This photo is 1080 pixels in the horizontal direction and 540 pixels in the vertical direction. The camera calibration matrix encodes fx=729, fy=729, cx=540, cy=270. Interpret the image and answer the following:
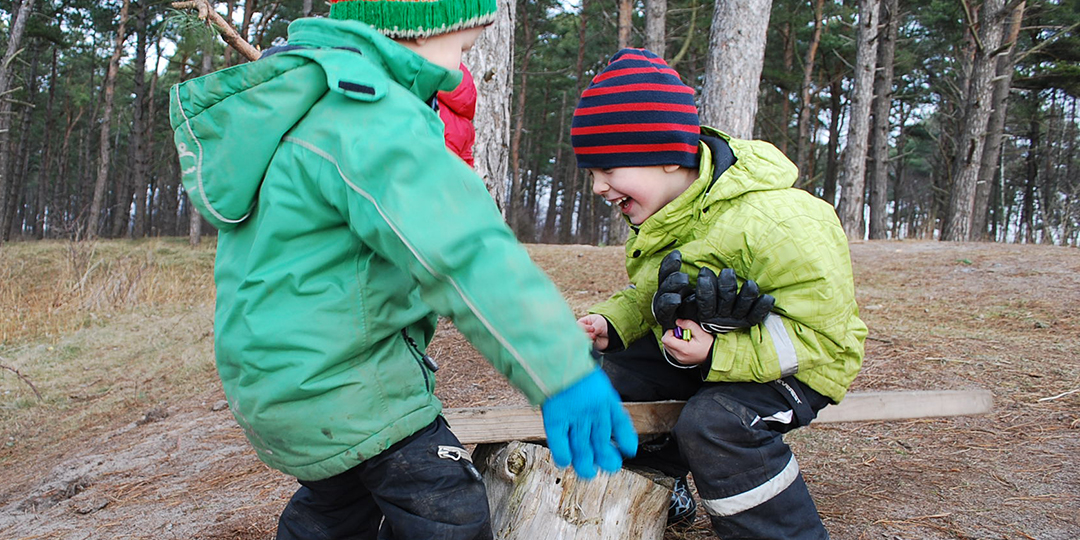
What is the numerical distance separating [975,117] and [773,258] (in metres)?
13.7

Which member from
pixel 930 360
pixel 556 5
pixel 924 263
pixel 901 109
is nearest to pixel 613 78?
pixel 930 360

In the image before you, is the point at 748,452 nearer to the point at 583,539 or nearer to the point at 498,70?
the point at 583,539

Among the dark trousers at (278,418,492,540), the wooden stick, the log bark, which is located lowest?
the log bark

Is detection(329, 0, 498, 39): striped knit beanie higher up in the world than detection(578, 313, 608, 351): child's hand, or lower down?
higher up

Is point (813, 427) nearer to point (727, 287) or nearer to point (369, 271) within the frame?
point (727, 287)

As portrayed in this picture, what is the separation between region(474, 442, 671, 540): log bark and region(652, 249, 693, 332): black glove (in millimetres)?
440

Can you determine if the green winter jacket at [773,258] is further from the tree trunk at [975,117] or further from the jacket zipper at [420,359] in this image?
the tree trunk at [975,117]

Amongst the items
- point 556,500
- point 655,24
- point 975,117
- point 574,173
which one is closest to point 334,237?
point 556,500

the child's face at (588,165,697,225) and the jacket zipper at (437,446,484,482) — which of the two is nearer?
the jacket zipper at (437,446,484,482)

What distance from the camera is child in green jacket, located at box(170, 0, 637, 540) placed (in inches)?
48.9

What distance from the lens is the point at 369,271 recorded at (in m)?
1.52

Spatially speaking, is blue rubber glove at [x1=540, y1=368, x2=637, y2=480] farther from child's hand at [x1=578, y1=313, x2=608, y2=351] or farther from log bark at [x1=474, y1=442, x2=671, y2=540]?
child's hand at [x1=578, y1=313, x2=608, y2=351]

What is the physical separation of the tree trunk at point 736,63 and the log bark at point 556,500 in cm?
583

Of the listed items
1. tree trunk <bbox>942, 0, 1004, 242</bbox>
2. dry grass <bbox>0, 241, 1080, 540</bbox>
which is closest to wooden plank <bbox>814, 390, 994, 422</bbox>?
dry grass <bbox>0, 241, 1080, 540</bbox>
